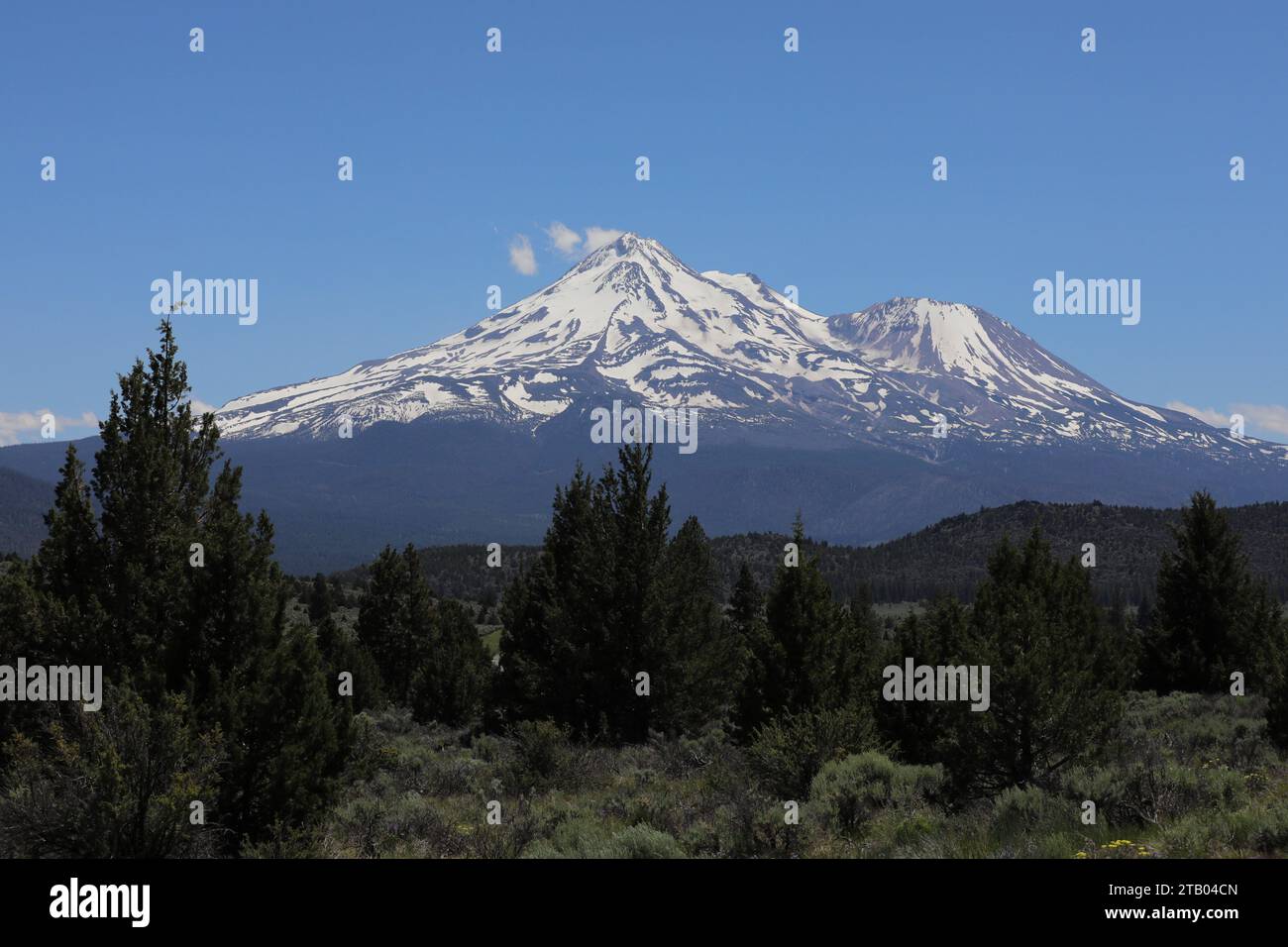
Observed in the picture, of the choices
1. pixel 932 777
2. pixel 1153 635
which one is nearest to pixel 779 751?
pixel 932 777

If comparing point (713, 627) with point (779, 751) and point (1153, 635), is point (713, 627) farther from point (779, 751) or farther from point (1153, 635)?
point (779, 751)

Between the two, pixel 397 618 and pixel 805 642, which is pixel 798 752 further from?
pixel 397 618

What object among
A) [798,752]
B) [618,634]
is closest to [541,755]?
[798,752]

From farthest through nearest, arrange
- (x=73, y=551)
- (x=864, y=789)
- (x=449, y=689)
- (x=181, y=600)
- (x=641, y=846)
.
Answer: (x=449, y=689) → (x=73, y=551) → (x=181, y=600) → (x=864, y=789) → (x=641, y=846)

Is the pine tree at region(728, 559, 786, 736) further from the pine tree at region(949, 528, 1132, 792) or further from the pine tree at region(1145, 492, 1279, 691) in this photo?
the pine tree at region(1145, 492, 1279, 691)

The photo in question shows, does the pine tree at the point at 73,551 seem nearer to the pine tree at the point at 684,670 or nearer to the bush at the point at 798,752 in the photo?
the bush at the point at 798,752

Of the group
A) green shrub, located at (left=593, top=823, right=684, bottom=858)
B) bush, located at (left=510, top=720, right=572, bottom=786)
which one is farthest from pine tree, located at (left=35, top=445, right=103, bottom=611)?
green shrub, located at (left=593, top=823, right=684, bottom=858)

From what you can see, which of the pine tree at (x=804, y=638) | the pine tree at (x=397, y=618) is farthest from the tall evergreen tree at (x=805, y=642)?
the pine tree at (x=397, y=618)
